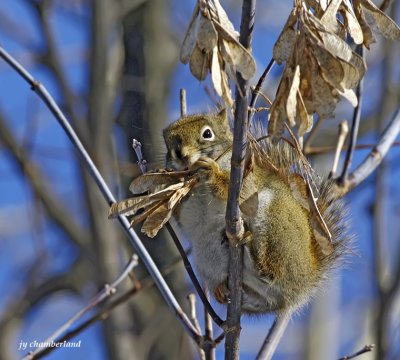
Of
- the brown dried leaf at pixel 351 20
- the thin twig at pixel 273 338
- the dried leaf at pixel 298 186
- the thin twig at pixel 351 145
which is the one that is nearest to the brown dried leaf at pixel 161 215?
the dried leaf at pixel 298 186

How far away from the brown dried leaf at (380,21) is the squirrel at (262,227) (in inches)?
18.4

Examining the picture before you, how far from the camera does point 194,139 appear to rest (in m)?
2.27

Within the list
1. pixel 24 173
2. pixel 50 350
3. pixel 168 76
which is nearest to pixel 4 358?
pixel 24 173

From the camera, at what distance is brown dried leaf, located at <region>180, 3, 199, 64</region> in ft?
4.76

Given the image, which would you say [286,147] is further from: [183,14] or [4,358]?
[183,14]

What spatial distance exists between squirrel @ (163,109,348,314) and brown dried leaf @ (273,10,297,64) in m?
0.54

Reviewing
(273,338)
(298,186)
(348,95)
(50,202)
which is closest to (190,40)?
(348,95)

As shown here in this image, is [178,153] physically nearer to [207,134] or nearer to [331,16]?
[207,134]

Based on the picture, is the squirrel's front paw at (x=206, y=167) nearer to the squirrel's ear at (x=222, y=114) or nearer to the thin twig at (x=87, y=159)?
the thin twig at (x=87, y=159)

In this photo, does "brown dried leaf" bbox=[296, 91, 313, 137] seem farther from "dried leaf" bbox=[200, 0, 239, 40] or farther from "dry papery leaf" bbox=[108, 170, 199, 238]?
"dry papery leaf" bbox=[108, 170, 199, 238]

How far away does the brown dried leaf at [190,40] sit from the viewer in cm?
145

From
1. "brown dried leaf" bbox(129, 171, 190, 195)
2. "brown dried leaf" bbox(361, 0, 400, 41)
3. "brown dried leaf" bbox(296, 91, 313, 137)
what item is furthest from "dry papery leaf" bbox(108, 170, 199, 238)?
"brown dried leaf" bbox(361, 0, 400, 41)

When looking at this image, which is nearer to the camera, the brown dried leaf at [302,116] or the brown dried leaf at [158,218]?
the brown dried leaf at [302,116]

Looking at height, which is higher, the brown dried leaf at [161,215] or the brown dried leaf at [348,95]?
the brown dried leaf at [348,95]
